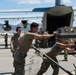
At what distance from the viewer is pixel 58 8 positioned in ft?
88.6

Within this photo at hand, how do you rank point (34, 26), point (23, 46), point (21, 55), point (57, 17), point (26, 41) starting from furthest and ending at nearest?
point (57, 17) → point (21, 55) → point (23, 46) → point (26, 41) → point (34, 26)

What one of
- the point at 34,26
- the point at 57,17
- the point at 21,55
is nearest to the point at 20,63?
the point at 21,55

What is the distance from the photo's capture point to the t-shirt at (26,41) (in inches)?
328

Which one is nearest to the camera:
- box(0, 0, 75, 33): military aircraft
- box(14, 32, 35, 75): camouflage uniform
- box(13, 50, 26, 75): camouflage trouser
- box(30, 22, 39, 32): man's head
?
box(30, 22, 39, 32): man's head

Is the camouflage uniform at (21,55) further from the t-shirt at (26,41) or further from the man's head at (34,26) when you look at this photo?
the man's head at (34,26)

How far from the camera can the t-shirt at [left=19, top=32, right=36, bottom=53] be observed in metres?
8.32

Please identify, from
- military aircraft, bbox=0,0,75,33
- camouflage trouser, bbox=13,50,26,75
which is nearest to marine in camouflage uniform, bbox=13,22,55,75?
camouflage trouser, bbox=13,50,26,75

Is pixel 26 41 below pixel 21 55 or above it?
above

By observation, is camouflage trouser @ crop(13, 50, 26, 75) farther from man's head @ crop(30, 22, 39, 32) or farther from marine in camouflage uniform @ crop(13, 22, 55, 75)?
man's head @ crop(30, 22, 39, 32)

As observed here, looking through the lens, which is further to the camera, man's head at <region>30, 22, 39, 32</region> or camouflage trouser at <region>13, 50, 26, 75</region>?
camouflage trouser at <region>13, 50, 26, 75</region>

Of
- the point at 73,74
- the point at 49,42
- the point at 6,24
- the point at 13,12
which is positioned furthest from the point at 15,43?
the point at 13,12

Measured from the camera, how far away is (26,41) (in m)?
8.48

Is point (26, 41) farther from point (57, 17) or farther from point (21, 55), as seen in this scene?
point (57, 17)

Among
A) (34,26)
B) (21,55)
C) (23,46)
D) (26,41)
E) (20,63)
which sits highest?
(34,26)
